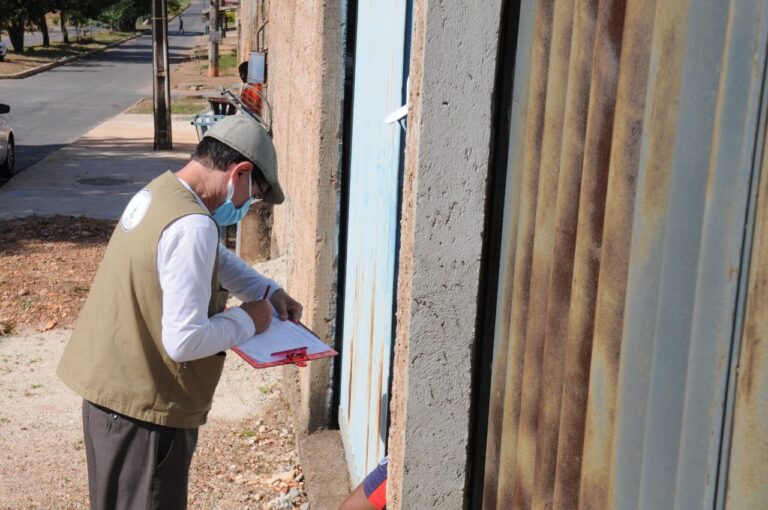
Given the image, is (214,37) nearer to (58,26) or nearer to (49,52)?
(49,52)

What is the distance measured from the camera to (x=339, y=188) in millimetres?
5348

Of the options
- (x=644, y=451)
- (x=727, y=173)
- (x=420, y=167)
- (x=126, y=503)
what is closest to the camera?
(x=727, y=173)

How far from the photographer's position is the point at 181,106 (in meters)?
28.1

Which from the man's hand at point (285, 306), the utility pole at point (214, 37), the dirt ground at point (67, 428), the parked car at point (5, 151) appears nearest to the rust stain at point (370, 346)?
the man's hand at point (285, 306)

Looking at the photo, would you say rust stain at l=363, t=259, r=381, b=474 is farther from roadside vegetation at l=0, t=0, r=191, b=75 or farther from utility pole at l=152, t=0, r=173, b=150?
roadside vegetation at l=0, t=0, r=191, b=75

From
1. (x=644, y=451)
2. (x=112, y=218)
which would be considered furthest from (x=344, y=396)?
(x=112, y=218)

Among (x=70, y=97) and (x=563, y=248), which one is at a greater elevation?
(x=563, y=248)

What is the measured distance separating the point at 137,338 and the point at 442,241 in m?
1.29

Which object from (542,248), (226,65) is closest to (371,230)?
(542,248)

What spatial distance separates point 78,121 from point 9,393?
1905cm

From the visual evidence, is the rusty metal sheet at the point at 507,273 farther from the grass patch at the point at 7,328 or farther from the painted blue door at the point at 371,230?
the grass patch at the point at 7,328

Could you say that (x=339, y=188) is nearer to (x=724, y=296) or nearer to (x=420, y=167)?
(x=420, y=167)

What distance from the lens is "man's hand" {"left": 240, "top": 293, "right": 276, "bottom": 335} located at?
3.67 metres

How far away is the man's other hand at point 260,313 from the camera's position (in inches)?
144
